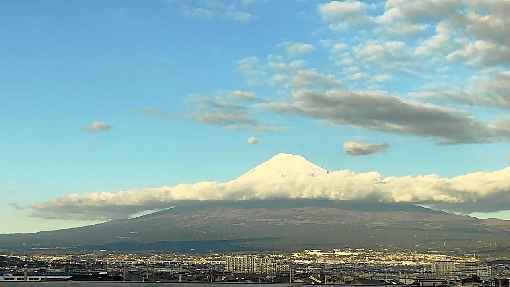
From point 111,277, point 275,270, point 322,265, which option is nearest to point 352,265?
point 322,265

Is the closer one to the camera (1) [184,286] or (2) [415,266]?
(1) [184,286]

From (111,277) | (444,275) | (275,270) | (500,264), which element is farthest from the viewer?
(500,264)

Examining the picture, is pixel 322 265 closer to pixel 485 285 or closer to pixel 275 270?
pixel 275 270

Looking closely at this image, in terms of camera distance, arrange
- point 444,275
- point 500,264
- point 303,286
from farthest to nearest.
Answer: point 500,264, point 444,275, point 303,286

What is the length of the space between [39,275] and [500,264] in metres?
99.2

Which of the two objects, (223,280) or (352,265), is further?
(352,265)

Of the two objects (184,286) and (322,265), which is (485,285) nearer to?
(184,286)

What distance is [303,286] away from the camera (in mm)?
107562

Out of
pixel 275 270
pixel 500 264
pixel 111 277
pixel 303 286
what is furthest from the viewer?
pixel 500 264

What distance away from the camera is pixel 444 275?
479ft

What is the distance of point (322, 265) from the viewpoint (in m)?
183

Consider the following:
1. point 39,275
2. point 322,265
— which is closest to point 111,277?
point 39,275

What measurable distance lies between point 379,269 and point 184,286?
7080 cm

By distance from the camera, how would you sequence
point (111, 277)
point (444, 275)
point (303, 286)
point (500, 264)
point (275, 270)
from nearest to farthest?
point (303, 286) → point (111, 277) → point (444, 275) → point (275, 270) → point (500, 264)
